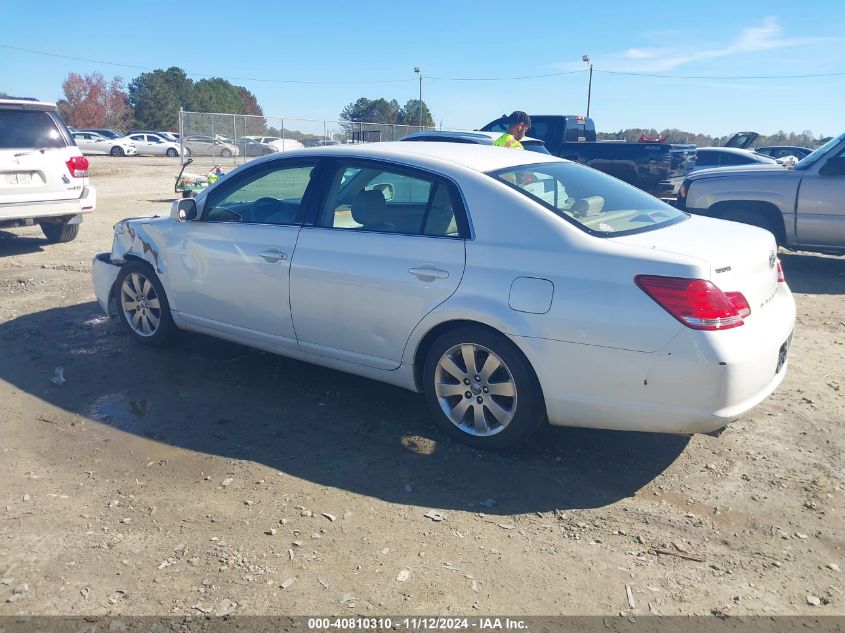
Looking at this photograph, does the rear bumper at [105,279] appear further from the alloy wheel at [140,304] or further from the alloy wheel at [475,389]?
the alloy wheel at [475,389]

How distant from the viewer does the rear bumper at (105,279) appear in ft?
19.9

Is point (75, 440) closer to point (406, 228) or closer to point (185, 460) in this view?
point (185, 460)

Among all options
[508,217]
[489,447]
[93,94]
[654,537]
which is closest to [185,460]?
[489,447]

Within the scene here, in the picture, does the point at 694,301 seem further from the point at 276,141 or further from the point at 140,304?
the point at 276,141

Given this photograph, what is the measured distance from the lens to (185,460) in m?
4.09

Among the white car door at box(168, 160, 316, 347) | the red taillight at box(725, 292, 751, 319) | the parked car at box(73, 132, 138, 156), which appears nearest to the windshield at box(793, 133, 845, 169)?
the red taillight at box(725, 292, 751, 319)

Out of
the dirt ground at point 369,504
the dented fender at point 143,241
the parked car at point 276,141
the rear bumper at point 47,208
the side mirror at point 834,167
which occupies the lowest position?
the dirt ground at point 369,504

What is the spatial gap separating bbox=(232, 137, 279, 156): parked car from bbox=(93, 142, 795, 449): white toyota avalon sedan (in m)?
19.9

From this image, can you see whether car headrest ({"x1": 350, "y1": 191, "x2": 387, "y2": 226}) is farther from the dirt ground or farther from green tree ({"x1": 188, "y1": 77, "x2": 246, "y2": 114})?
green tree ({"x1": 188, "y1": 77, "x2": 246, "y2": 114})

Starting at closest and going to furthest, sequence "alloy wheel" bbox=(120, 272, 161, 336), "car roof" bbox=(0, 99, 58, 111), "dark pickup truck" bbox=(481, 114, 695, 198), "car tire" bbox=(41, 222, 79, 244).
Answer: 1. "alloy wheel" bbox=(120, 272, 161, 336)
2. "car roof" bbox=(0, 99, 58, 111)
3. "car tire" bbox=(41, 222, 79, 244)
4. "dark pickup truck" bbox=(481, 114, 695, 198)

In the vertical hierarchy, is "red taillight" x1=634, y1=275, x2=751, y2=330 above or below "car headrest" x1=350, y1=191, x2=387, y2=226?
below

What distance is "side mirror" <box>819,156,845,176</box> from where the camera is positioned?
28.3 feet

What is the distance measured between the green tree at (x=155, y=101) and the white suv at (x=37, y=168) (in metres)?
68.2

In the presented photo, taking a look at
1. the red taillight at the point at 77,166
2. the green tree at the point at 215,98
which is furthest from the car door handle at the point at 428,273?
the green tree at the point at 215,98
